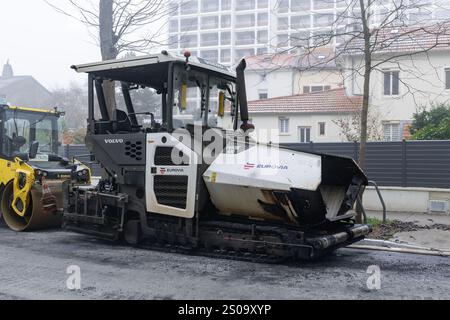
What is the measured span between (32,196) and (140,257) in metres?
3.24

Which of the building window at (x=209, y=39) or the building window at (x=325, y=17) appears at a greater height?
the building window at (x=209, y=39)

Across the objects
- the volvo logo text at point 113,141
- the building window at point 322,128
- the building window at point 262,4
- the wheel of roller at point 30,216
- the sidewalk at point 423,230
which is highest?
the building window at point 262,4

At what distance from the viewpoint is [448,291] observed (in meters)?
5.51

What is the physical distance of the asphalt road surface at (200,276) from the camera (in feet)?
17.6

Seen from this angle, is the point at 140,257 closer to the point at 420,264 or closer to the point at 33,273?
the point at 33,273

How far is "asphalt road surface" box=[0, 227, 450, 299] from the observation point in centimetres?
535

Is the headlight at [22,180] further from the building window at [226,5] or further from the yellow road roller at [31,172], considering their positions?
the building window at [226,5]

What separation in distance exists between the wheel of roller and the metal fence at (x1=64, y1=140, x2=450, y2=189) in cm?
629

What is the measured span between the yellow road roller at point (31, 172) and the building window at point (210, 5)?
253ft

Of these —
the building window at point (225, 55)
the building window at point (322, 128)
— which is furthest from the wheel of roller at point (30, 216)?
the building window at point (225, 55)

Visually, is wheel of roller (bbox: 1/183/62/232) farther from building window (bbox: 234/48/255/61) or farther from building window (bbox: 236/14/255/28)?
building window (bbox: 236/14/255/28)

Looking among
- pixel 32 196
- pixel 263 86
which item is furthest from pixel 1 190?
pixel 263 86

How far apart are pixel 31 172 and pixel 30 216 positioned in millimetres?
844
